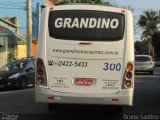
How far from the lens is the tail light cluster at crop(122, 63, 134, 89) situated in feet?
41.1

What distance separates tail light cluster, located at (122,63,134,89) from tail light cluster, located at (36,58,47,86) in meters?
1.92

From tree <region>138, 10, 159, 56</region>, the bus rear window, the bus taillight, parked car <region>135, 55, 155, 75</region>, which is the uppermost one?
tree <region>138, 10, 159, 56</region>

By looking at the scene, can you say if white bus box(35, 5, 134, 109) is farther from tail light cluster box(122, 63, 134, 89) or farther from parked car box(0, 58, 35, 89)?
parked car box(0, 58, 35, 89)

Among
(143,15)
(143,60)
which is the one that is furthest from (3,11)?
(143,15)

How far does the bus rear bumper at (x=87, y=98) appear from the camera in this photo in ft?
40.6

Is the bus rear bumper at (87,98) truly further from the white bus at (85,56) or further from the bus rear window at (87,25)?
the bus rear window at (87,25)

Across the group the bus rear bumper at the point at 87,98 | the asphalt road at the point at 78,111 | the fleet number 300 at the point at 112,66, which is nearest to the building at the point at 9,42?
the asphalt road at the point at 78,111

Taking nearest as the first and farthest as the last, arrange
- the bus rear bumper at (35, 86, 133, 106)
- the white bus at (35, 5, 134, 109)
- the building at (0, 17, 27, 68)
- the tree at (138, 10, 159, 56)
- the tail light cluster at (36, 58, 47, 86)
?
the bus rear bumper at (35, 86, 133, 106) → the white bus at (35, 5, 134, 109) → the tail light cluster at (36, 58, 47, 86) → the building at (0, 17, 27, 68) → the tree at (138, 10, 159, 56)

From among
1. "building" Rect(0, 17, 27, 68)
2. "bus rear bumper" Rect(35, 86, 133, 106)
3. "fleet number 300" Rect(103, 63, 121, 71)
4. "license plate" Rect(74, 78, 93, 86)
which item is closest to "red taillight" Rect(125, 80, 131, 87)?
"bus rear bumper" Rect(35, 86, 133, 106)

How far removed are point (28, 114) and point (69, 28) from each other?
2.92 m

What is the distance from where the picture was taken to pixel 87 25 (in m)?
12.7

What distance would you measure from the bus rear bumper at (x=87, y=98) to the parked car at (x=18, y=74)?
36.7 ft

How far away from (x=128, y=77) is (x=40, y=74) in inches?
83.7

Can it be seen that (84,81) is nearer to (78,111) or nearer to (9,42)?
(78,111)
